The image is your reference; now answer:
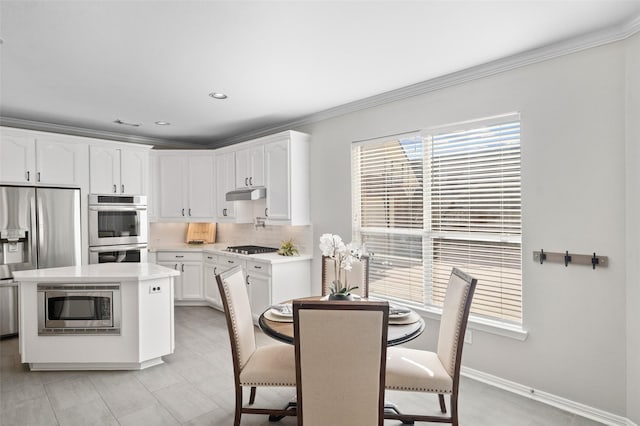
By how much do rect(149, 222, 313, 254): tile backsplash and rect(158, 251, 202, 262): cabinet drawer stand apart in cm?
68

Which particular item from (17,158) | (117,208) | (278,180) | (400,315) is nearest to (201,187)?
(117,208)

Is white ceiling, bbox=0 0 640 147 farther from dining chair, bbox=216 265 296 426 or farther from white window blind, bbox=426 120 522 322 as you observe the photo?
dining chair, bbox=216 265 296 426

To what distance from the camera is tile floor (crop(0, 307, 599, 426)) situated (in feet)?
8.43

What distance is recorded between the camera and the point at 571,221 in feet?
8.77

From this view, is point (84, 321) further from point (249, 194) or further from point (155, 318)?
point (249, 194)

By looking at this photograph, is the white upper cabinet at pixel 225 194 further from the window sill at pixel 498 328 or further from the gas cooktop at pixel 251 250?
the window sill at pixel 498 328

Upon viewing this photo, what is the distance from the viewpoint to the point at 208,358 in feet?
12.0

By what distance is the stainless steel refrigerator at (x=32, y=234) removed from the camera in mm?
4203

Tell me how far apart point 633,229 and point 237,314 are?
2545 mm

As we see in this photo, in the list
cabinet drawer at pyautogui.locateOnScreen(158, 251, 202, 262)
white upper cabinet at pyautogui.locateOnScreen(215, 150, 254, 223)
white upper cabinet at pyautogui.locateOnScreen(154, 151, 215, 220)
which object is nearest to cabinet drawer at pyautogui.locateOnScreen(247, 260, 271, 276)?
white upper cabinet at pyautogui.locateOnScreen(215, 150, 254, 223)

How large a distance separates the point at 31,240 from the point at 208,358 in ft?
8.48

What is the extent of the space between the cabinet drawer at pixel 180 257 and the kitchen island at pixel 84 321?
2.25 meters

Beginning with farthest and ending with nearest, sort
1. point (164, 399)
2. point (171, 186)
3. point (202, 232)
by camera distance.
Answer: point (202, 232)
point (171, 186)
point (164, 399)

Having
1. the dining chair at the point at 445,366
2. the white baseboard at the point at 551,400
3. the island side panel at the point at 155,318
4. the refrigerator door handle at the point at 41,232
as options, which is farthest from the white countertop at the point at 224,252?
the dining chair at the point at 445,366
